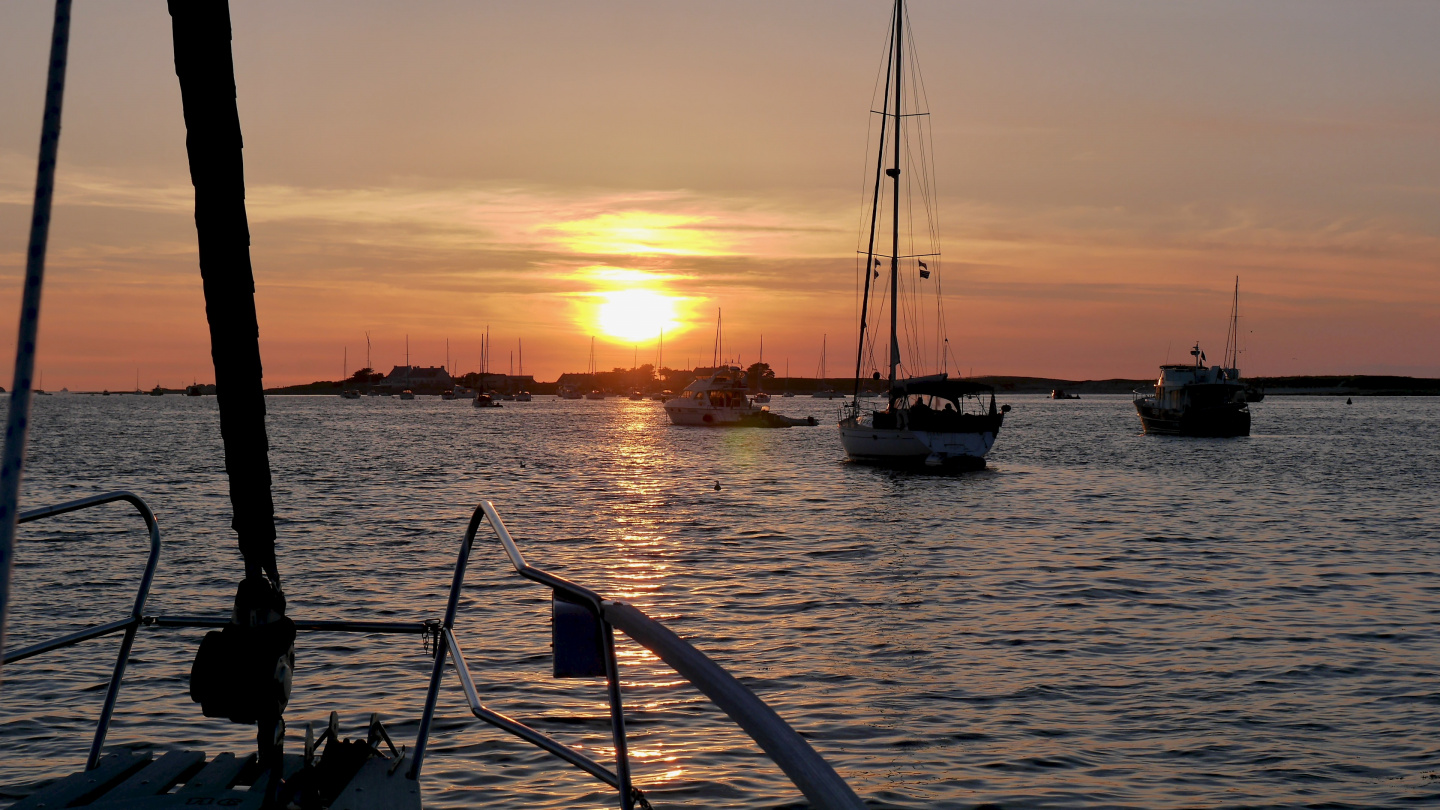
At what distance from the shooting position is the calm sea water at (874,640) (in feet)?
32.4

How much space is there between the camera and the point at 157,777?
5766 mm

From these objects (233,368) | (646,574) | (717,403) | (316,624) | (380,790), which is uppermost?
(233,368)

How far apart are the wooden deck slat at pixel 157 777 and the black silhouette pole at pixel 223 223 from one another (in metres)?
1.86

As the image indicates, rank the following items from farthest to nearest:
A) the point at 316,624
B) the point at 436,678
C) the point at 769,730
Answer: the point at 436,678, the point at 316,624, the point at 769,730

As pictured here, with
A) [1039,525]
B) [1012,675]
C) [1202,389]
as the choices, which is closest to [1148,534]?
[1039,525]

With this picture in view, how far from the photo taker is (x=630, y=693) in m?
12.4

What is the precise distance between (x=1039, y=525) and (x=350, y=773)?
92.6 ft

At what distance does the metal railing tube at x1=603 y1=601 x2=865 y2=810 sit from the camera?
8.71 feet

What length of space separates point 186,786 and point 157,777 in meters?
0.25

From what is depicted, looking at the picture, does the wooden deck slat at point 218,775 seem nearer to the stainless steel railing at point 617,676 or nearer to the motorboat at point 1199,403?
the stainless steel railing at point 617,676

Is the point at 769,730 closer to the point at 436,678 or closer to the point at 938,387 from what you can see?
the point at 436,678

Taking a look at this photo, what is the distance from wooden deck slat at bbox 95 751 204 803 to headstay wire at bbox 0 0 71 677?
13.0 feet

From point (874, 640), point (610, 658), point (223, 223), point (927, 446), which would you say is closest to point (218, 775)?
point (223, 223)

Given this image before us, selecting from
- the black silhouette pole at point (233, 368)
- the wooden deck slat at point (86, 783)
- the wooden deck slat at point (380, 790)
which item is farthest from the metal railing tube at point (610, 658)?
the wooden deck slat at point (86, 783)
